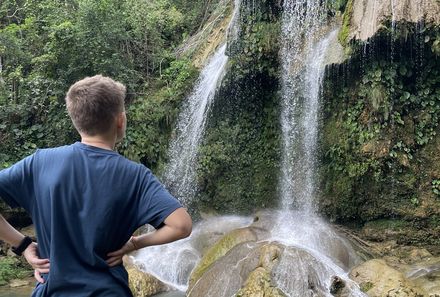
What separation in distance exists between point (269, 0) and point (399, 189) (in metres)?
5.12

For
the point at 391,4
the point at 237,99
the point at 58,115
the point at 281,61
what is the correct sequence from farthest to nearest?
1. the point at 58,115
2. the point at 237,99
3. the point at 281,61
4. the point at 391,4

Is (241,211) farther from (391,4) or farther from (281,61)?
(391,4)

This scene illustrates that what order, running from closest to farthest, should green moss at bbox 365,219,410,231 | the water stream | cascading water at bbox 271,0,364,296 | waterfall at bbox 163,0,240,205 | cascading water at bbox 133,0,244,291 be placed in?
the water stream
green moss at bbox 365,219,410,231
cascading water at bbox 133,0,244,291
cascading water at bbox 271,0,364,296
waterfall at bbox 163,0,240,205

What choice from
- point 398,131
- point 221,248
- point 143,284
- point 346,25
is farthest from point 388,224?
point 143,284

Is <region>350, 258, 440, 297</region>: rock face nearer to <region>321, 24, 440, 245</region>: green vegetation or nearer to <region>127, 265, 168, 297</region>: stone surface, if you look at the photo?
<region>321, 24, 440, 245</region>: green vegetation

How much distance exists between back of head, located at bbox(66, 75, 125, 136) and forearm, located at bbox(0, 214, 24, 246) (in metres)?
0.52

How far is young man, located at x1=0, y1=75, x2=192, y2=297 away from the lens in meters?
1.82

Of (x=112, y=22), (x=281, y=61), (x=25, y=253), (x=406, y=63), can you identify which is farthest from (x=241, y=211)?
(x=25, y=253)

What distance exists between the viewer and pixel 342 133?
10.1 m

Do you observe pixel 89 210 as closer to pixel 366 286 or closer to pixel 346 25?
pixel 366 286

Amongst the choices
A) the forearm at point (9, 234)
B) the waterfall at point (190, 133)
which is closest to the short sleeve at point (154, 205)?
the forearm at point (9, 234)

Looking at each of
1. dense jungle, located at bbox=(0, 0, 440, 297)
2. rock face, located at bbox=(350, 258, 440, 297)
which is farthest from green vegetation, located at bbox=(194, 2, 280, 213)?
rock face, located at bbox=(350, 258, 440, 297)

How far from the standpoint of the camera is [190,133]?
1183 cm

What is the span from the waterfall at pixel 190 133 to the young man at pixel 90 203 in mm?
9516
